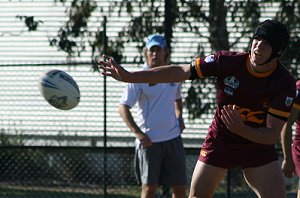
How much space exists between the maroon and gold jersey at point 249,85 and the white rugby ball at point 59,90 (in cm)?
167

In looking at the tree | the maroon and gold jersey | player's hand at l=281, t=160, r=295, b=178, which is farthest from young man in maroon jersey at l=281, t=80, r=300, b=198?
the tree

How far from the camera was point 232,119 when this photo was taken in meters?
5.82

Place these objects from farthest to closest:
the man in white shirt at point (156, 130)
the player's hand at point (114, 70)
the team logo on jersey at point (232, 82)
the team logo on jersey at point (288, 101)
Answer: the man in white shirt at point (156, 130) → the team logo on jersey at point (232, 82) → the team logo on jersey at point (288, 101) → the player's hand at point (114, 70)

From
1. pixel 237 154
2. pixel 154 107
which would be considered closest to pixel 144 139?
pixel 154 107

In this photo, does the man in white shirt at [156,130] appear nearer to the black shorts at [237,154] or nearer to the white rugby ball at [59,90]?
the white rugby ball at [59,90]

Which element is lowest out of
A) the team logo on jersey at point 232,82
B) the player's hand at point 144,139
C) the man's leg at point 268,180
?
the player's hand at point 144,139

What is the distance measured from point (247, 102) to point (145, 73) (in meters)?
0.80

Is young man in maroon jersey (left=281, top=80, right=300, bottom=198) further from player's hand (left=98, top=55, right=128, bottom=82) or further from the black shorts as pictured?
player's hand (left=98, top=55, right=128, bottom=82)

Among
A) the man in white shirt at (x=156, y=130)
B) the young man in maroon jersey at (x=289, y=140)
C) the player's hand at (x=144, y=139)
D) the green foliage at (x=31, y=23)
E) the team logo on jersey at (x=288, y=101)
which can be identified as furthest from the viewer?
the green foliage at (x=31, y=23)

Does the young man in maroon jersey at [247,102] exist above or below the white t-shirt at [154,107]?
above

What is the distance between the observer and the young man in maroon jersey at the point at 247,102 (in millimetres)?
6059

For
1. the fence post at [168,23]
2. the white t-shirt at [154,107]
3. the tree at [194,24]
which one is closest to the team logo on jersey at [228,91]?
the white t-shirt at [154,107]

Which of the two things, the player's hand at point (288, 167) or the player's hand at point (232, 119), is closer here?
the player's hand at point (232, 119)

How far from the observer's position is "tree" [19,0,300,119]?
11492mm
